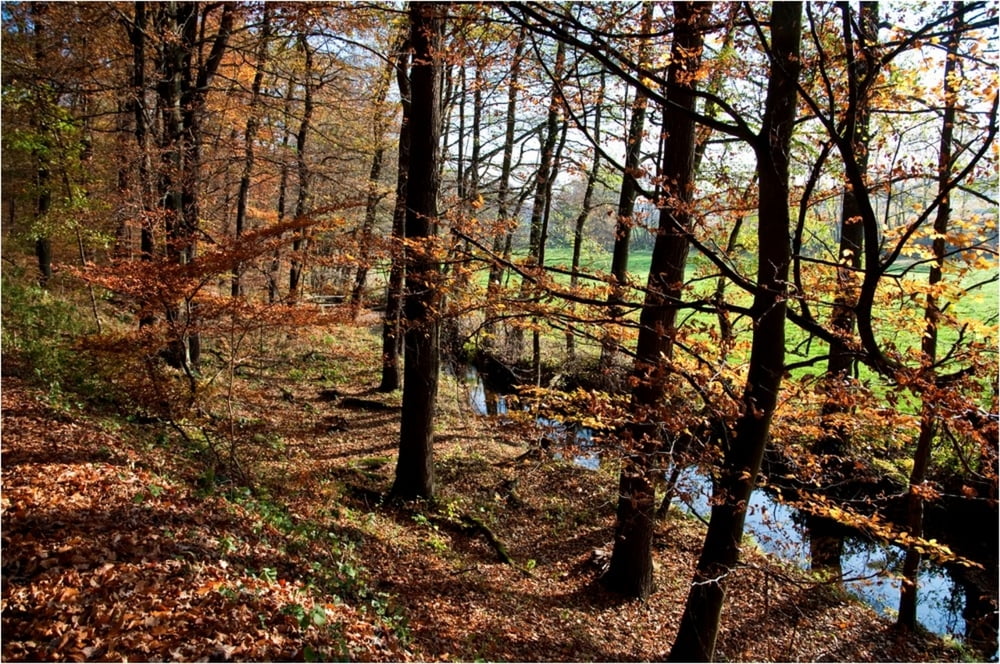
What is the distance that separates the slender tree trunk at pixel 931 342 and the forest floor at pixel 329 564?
1.08 meters

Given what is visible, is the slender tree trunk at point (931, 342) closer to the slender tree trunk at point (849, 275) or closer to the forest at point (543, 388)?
the forest at point (543, 388)

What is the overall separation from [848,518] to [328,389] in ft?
37.8

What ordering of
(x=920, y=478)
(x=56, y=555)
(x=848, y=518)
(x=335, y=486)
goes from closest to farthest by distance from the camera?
(x=56, y=555)
(x=848, y=518)
(x=920, y=478)
(x=335, y=486)

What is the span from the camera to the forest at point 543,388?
156 inches

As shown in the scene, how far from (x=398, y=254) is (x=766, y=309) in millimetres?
4765

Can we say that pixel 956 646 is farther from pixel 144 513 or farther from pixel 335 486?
pixel 144 513

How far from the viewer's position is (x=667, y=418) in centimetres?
488

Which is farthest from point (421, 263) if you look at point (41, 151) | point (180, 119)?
point (41, 151)

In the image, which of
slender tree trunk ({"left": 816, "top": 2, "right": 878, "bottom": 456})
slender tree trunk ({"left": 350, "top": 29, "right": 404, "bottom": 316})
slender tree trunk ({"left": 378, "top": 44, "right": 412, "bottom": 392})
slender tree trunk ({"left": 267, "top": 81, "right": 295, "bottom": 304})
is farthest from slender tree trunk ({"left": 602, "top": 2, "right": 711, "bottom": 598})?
slender tree trunk ({"left": 267, "top": 81, "right": 295, "bottom": 304})

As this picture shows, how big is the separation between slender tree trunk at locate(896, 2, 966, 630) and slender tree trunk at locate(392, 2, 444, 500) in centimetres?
439

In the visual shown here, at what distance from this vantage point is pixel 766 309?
12.7 feet

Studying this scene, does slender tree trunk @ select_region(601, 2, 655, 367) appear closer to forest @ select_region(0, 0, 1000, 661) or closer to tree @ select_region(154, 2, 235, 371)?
forest @ select_region(0, 0, 1000, 661)

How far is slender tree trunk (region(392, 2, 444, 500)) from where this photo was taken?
22.0 feet

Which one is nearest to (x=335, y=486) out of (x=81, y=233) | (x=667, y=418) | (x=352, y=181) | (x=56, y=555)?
(x=56, y=555)
